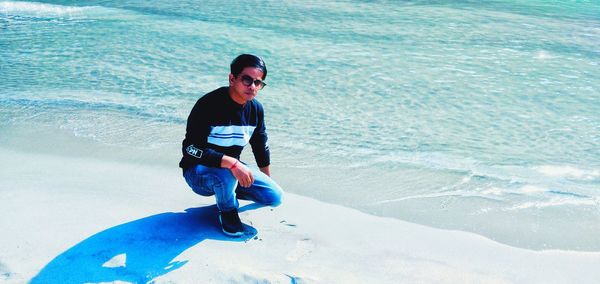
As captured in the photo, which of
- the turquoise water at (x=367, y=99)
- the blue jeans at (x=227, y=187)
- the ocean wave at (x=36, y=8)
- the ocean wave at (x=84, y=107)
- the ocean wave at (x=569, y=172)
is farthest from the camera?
the ocean wave at (x=36, y=8)

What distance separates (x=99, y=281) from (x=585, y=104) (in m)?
5.57

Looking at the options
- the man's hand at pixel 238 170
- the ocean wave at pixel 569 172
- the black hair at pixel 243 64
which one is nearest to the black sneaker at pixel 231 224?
the man's hand at pixel 238 170

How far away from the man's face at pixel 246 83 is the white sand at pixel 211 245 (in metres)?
0.76

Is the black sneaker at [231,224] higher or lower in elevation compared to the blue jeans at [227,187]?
lower

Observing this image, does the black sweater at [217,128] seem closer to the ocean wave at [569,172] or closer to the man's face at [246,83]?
the man's face at [246,83]

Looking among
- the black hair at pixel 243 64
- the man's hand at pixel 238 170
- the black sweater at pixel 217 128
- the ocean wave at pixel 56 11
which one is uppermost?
the black hair at pixel 243 64

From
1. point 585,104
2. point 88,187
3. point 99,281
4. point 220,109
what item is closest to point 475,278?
point 220,109

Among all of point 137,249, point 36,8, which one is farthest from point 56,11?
point 137,249

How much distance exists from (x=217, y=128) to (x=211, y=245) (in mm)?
609

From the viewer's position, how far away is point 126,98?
6.12 meters

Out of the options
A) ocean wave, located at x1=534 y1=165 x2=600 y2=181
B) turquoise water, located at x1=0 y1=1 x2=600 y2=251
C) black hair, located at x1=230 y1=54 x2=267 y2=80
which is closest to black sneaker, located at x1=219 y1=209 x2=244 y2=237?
black hair, located at x1=230 y1=54 x2=267 y2=80

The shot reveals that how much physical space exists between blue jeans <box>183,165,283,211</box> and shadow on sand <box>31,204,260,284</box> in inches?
7.3

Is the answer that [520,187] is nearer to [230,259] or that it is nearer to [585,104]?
[230,259]

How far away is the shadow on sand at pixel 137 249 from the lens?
105 inches
